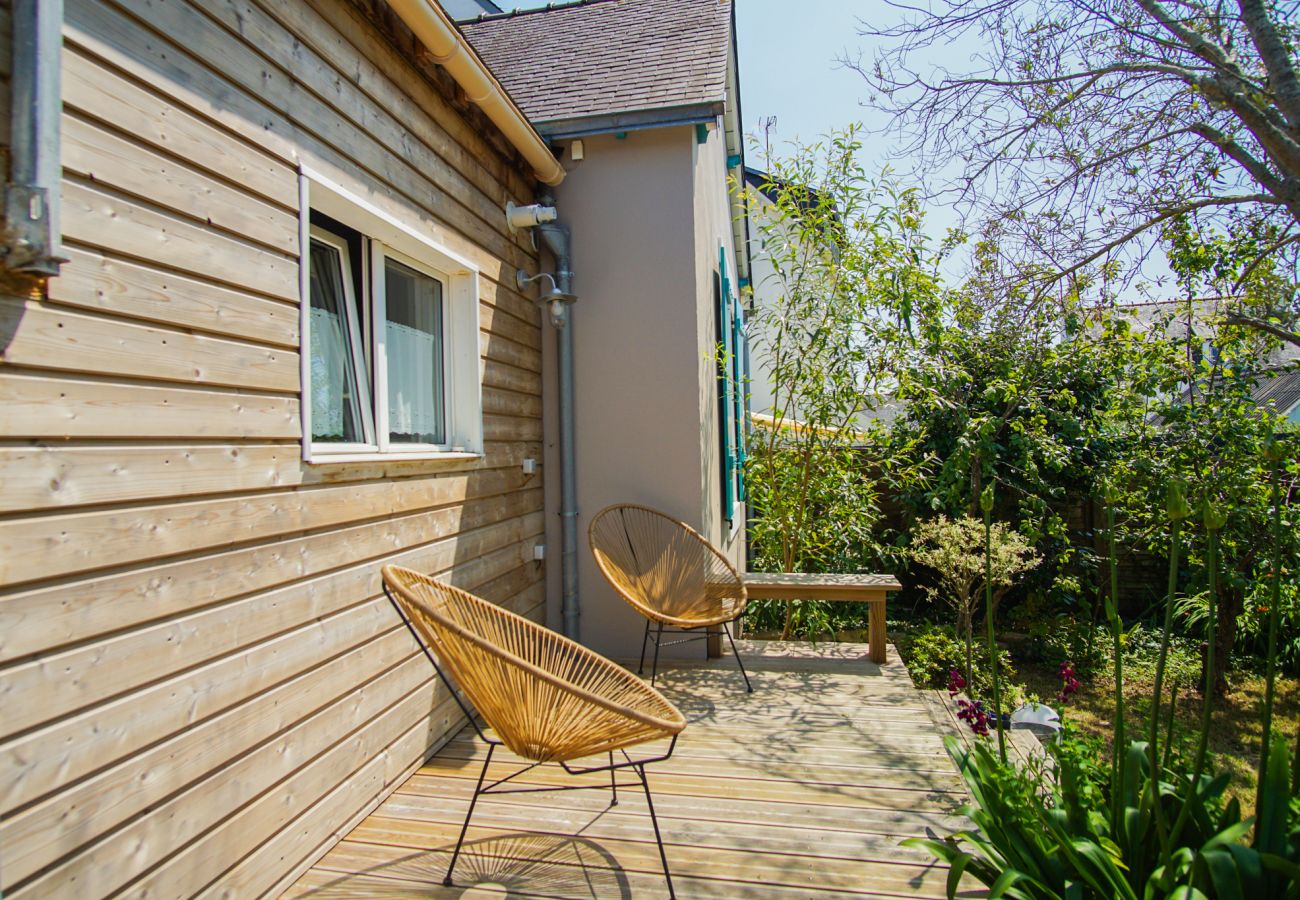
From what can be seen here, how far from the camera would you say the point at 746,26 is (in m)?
7.18

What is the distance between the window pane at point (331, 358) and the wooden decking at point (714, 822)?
54.0 inches

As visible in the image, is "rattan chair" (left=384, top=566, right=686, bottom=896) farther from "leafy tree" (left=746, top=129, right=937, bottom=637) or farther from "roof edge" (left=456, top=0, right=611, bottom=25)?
"roof edge" (left=456, top=0, right=611, bottom=25)

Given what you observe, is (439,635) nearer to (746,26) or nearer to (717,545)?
(717,545)

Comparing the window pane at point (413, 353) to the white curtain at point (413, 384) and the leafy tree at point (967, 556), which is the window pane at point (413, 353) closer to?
the white curtain at point (413, 384)

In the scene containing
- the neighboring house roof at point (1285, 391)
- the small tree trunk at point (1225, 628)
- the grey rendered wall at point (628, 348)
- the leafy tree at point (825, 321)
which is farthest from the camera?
the neighboring house roof at point (1285, 391)

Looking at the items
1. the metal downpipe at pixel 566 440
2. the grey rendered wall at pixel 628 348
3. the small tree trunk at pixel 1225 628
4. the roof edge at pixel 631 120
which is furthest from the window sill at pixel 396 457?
the small tree trunk at pixel 1225 628

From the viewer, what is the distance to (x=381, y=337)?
117 inches

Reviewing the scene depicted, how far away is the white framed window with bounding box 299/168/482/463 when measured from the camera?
259 centimetres

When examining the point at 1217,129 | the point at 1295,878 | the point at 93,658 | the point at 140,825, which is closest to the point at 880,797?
the point at 1295,878

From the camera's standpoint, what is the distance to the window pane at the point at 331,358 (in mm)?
2617

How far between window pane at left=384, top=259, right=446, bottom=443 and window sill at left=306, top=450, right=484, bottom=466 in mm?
161

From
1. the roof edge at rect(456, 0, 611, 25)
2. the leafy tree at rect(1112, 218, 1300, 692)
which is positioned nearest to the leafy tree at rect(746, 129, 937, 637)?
the leafy tree at rect(1112, 218, 1300, 692)

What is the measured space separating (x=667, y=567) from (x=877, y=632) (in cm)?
134

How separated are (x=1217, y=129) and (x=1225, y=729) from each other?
3814 millimetres
